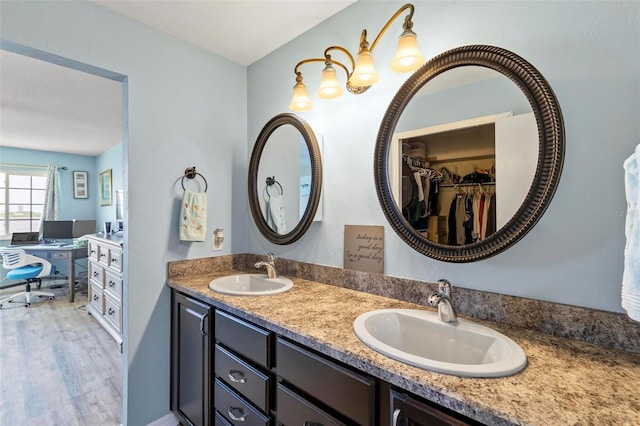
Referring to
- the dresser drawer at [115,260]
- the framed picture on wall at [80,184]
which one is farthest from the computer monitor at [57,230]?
the dresser drawer at [115,260]

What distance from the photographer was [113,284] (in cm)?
291

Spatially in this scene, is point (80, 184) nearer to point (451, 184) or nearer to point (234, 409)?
point (234, 409)

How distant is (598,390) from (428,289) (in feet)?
1.98

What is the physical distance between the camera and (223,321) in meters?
1.33

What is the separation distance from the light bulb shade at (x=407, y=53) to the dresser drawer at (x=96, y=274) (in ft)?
11.7

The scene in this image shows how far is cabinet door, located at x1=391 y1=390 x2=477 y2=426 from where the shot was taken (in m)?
0.65

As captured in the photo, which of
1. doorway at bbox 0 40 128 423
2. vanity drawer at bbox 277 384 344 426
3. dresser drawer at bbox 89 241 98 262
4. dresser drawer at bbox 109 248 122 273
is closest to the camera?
vanity drawer at bbox 277 384 344 426

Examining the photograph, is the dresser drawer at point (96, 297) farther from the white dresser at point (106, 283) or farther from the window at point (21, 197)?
the window at point (21, 197)

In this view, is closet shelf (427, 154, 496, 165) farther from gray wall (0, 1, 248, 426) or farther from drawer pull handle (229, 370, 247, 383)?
gray wall (0, 1, 248, 426)

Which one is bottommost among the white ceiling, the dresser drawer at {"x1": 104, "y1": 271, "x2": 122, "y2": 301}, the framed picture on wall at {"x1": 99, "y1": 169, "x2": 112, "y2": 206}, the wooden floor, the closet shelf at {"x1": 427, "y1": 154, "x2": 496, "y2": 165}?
the wooden floor

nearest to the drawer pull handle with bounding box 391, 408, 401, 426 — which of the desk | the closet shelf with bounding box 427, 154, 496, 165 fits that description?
the closet shelf with bounding box 427, 154, 496, 165

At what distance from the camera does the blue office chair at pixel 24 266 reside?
395 cm

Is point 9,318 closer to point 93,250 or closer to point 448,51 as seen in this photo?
point 93,250

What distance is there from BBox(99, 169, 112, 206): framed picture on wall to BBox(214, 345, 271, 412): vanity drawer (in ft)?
16.3
